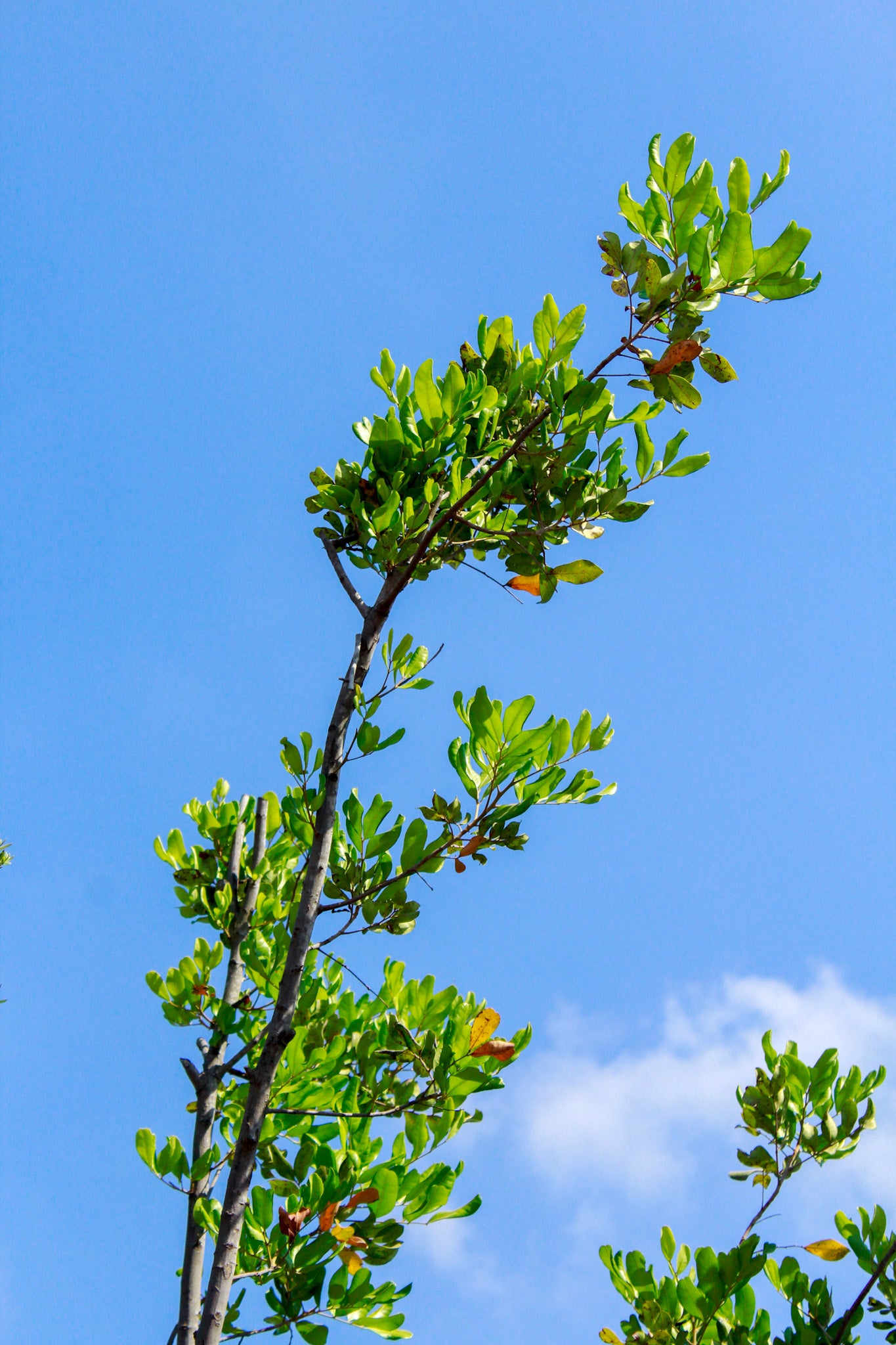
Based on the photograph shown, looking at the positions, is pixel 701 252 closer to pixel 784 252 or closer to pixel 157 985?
pixel 784 252

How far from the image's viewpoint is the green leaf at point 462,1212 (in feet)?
8.84

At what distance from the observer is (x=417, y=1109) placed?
2.55 metres

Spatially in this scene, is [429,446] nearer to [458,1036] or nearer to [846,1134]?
[458,1036]

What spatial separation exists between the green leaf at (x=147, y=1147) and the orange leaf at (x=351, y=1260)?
0.89 m

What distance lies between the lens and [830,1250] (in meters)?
3.16

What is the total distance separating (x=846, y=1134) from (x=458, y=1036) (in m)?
1.79

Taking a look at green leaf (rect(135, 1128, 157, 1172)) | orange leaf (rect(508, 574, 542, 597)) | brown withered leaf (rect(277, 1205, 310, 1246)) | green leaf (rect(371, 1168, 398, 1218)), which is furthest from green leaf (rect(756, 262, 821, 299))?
green leaf (rect(135, 1128, 157, 1172))

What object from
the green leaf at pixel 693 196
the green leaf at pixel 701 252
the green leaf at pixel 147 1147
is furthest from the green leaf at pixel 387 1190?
the green leaf at pixel 693 196

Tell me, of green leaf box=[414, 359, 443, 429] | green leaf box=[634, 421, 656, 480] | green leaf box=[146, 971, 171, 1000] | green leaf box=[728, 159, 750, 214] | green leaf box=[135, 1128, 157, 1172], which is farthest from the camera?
green leaf box=[146, 971, 171, 1000]

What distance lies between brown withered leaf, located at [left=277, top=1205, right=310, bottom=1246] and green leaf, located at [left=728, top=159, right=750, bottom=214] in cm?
270

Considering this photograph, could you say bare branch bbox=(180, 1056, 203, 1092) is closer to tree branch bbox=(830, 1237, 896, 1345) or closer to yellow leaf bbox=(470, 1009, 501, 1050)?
yellow leaf bbox=(470, 1009, 501, 1050)

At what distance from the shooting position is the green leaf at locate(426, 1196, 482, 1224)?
270 cm

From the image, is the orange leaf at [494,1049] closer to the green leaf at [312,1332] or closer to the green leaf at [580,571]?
the green leaf at [312,1332]

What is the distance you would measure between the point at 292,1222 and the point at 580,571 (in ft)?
6.12
